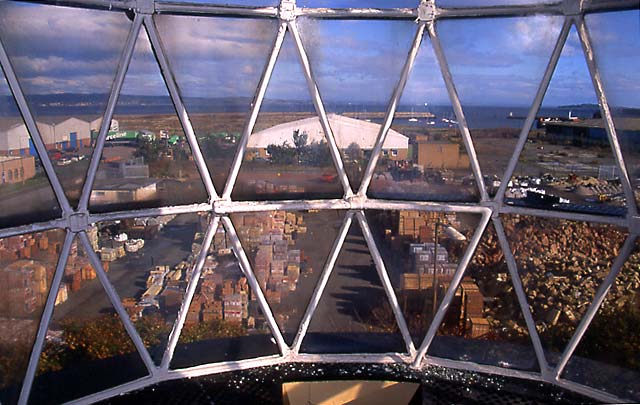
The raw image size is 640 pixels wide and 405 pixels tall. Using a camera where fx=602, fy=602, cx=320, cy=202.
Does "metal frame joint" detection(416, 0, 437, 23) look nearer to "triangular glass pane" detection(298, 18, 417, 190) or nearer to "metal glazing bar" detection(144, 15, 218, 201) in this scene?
"triangular glass pane" detection(298, 18, 417, 190)

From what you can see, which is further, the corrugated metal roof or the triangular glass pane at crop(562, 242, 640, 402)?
the corrugated metal roof

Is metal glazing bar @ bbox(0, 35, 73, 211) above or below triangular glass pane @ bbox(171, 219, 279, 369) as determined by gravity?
above

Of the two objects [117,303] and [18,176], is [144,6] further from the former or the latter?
[117,303]

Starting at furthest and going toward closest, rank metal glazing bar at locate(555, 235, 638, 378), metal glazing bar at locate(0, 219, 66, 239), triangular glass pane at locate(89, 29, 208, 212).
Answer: triangular glass pane at locate(89, 29, 208, 212) → metal glazing bar at locate(555, 235, 638, 378) → metal glazing bar at locate(0, 219, 66, 239)

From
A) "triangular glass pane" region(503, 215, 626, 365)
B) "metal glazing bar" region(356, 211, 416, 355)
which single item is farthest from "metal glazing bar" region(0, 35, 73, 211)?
"triangular glass pane" region(503, 215, 626, 365)

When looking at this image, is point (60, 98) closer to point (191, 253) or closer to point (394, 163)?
point (191, 253)

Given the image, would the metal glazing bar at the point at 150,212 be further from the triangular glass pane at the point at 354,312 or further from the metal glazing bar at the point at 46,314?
the triangular glass pane at the point at 354,312

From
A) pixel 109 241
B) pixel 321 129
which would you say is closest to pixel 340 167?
pixel 321 129

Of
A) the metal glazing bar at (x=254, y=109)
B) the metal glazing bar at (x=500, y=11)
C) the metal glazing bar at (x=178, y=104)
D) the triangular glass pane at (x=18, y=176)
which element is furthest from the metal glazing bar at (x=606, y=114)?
the triangular glass pane at (x=18, y=176)
